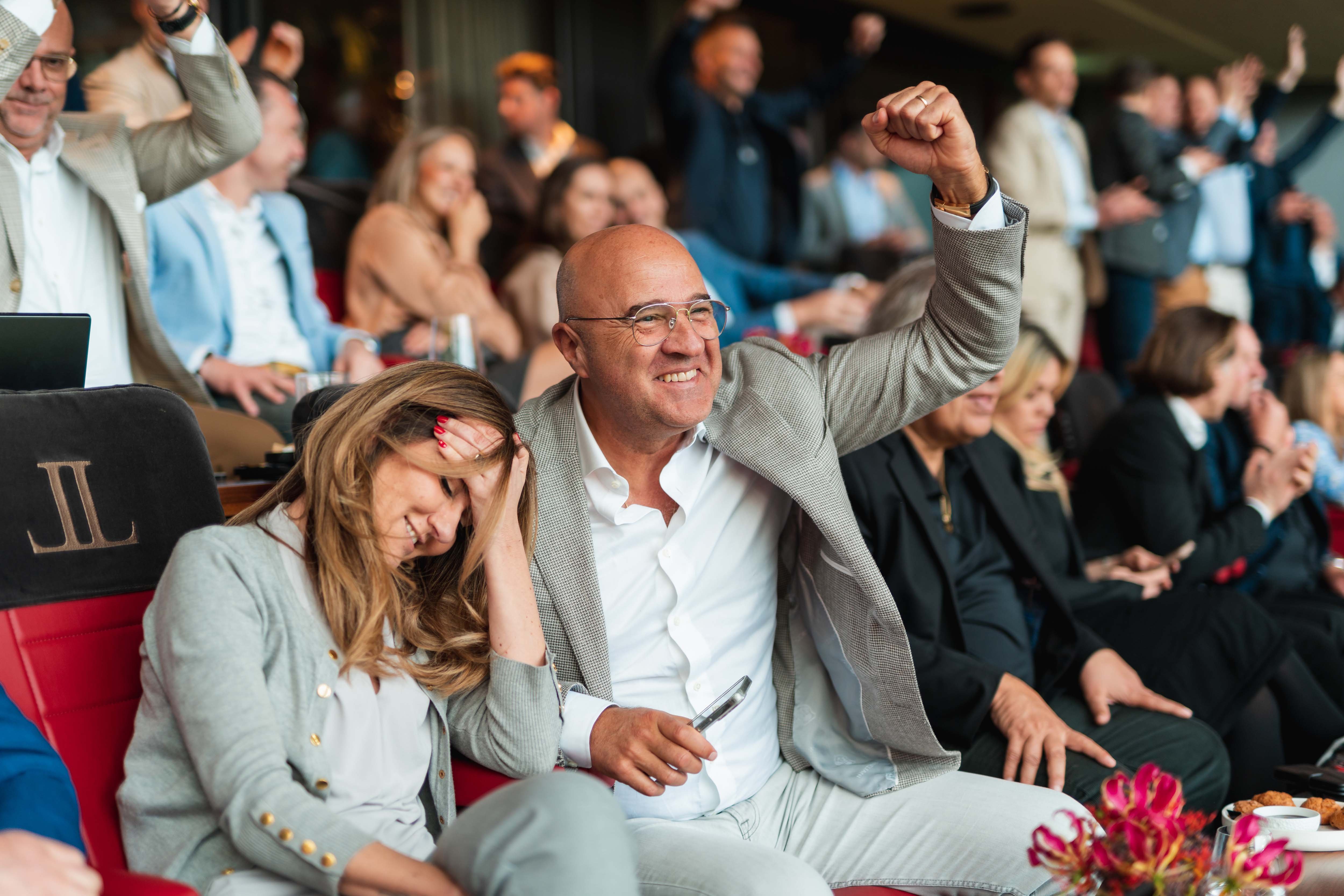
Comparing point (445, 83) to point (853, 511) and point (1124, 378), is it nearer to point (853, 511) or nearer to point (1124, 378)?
point (1124, 378)

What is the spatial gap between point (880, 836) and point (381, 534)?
32.5 inches

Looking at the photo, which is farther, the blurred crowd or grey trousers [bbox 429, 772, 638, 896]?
the blurred crowd

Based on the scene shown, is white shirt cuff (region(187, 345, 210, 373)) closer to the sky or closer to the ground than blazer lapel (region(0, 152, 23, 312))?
closer to the ground

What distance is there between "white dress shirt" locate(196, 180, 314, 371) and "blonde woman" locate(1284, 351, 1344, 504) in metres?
3.05

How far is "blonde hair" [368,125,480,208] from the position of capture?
3.88 m

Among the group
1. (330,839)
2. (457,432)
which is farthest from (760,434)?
(330,839)

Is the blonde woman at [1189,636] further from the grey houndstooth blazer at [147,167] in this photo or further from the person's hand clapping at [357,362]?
the grey houndstooth blazer at [147,167]

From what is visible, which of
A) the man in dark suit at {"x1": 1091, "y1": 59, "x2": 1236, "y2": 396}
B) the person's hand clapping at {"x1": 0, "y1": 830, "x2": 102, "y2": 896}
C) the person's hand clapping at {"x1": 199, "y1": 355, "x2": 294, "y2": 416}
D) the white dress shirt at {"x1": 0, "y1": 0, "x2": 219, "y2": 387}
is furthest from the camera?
the man in dark suit at {"x1": 1091, "y1": 59, "x2": 1236, "y2": 396}

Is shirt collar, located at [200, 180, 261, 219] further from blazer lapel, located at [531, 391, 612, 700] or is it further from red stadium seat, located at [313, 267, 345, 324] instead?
blazer lapel, located at [531, 391, 612, 700]

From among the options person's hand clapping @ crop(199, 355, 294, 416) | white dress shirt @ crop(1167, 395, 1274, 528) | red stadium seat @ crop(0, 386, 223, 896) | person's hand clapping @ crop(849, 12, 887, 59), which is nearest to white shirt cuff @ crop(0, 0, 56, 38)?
red stadium seat @ crop(0, 386, 223, 896)

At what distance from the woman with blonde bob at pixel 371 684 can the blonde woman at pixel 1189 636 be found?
116cm

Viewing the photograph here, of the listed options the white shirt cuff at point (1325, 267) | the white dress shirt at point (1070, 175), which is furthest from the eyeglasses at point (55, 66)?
the white shirt cuff at point (1325, 267)

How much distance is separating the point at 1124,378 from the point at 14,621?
4799mm

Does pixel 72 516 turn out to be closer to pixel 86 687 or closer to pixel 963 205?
pixel 86 687
